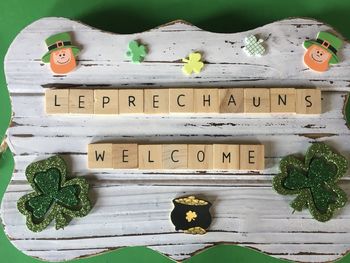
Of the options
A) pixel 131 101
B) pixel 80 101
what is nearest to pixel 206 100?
pixel 131 101

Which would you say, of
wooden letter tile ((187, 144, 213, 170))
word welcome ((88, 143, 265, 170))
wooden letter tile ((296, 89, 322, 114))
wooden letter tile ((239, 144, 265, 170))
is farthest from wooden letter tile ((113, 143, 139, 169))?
wooden letter tile ((296, 89, 322, 114))

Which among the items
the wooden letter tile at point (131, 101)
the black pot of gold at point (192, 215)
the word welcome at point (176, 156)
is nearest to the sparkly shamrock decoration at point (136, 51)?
the wooden letter tile at point (131, 101)

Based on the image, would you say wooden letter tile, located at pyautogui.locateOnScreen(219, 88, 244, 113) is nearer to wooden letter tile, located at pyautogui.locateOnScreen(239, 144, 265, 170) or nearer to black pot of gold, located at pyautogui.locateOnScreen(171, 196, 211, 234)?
wooden letter tile, located at pyautogui.locateOnScreen(239, 144, 265, 170)

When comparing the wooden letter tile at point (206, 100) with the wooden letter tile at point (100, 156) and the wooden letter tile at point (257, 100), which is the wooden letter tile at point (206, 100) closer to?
the wooden letter tile at point (257, 100)

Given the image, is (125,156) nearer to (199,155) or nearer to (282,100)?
(199,155)

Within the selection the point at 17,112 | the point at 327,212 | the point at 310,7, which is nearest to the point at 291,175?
the point at 327,212
